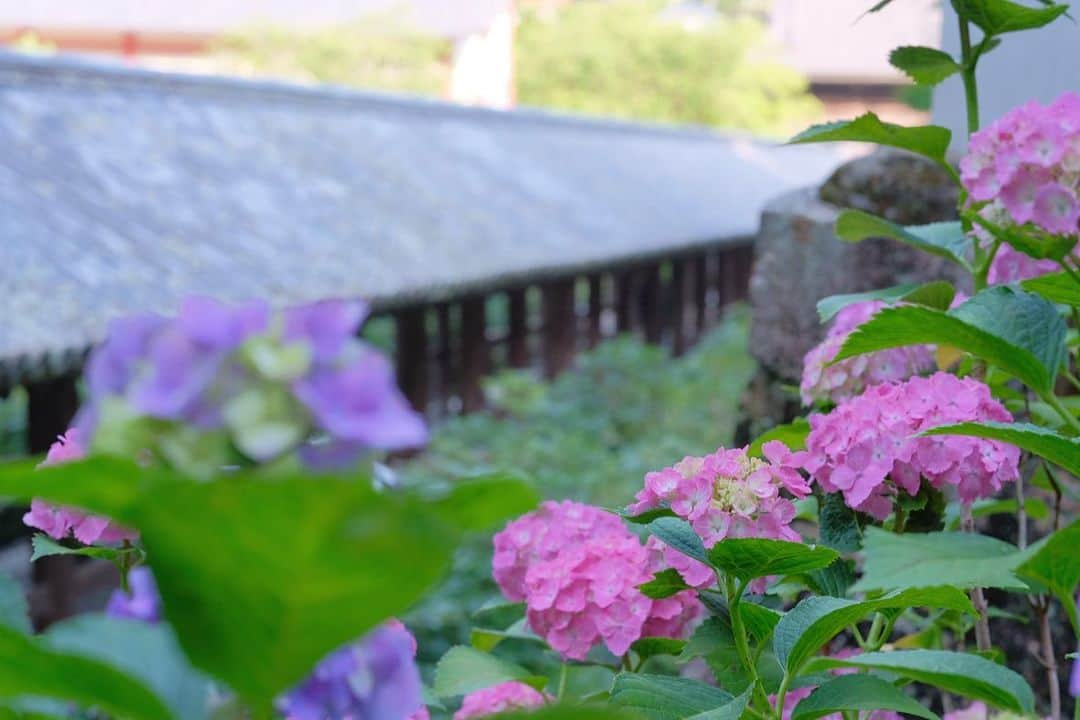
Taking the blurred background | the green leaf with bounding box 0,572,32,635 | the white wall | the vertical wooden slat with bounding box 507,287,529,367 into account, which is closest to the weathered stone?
the white wall

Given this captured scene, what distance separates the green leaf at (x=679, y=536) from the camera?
80 cm

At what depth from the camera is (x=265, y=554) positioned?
14.2 inches

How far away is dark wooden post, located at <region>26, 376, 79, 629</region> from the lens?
478cm

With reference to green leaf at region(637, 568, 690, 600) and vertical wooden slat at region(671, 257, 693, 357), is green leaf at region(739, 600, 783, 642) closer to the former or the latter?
green leaf at region(637, 568, 690, 600)

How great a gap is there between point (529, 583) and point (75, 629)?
→ 65 cm

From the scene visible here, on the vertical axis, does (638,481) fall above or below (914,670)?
below

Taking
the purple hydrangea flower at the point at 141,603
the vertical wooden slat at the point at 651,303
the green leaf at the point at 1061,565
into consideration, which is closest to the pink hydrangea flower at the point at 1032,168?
the green leaf at the point at 1061,565

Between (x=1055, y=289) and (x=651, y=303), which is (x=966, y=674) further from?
(x=651, y=303)

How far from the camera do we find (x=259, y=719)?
0.39 meters

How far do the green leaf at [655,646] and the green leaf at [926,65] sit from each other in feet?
1.69

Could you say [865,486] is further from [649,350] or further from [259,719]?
[649,350]

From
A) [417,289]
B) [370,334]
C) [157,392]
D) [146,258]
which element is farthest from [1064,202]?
[370,334]

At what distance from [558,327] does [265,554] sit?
8778 mm

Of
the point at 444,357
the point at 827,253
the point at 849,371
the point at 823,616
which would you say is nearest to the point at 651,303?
the point at 444,357
